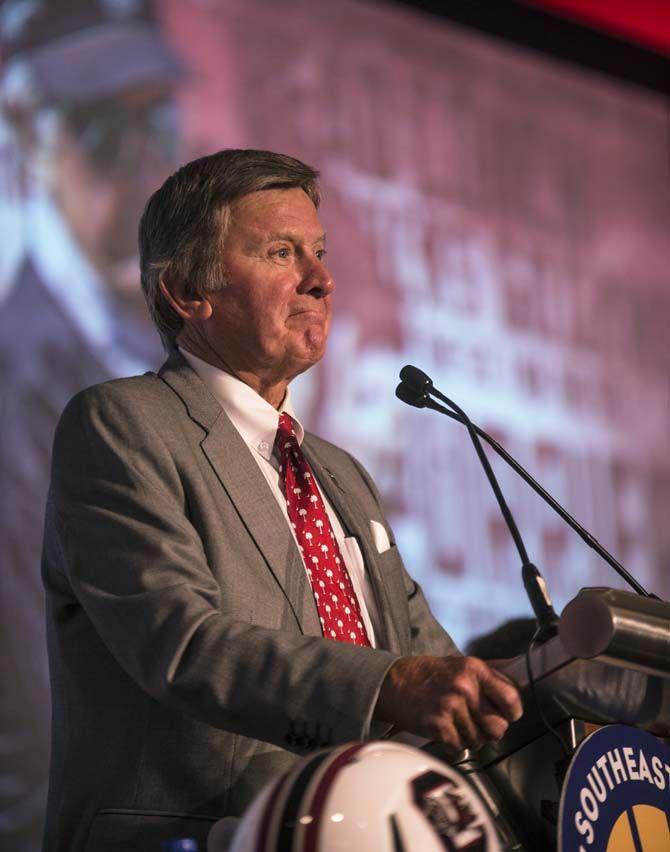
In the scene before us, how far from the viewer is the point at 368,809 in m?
1.69

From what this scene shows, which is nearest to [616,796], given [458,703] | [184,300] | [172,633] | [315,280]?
[458,703]

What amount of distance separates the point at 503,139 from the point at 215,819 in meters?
4.17

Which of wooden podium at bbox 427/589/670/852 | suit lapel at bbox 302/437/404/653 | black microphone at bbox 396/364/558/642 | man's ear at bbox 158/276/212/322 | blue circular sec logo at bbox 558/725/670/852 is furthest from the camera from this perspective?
man's ear at bbox 158/276/212/322

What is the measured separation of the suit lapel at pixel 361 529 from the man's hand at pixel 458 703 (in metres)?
0.61

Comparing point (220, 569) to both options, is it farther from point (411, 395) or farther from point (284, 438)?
point (411, 395)

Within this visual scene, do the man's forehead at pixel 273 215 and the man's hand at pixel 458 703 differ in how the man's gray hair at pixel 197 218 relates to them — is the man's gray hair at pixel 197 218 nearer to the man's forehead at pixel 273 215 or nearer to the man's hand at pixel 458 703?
the man's forehead at pixel 273 215

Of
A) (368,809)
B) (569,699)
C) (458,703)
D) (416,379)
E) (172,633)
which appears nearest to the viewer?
(368,809)

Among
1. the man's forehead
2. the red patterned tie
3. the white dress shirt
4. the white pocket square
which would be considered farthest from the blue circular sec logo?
the man's forehead

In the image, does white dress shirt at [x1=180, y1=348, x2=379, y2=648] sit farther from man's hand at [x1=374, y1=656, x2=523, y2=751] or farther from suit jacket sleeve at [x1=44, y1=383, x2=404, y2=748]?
man's hand at [x1=374, y1=656, x2=523, y2=751]

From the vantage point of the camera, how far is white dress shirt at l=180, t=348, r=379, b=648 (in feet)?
8.66

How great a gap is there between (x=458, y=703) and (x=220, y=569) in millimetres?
604

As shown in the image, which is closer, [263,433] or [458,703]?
[458,703]

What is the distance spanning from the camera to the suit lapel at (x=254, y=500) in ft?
7.99

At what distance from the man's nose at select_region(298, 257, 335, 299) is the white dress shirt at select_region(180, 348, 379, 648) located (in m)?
0.25
